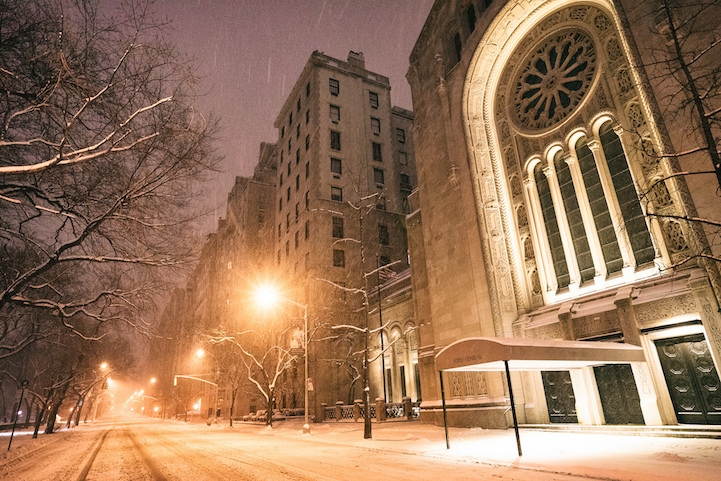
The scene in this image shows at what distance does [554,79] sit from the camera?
62.0 ft

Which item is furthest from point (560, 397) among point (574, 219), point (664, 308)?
point (574, 219)

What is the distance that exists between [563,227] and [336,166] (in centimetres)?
2969

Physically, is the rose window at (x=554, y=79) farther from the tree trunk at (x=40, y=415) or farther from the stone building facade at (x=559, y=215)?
the tree trunk at (x=40, y=415)

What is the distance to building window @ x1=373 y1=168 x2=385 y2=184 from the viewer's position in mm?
44719

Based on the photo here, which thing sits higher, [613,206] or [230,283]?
[230,283]

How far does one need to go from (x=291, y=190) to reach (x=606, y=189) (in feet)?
126

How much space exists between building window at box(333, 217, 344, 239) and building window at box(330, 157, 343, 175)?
5.55 meters

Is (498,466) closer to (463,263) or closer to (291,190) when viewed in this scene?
(463,263)

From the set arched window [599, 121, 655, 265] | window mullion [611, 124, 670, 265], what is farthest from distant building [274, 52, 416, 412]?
window mullion [611, 124, 670, 265]

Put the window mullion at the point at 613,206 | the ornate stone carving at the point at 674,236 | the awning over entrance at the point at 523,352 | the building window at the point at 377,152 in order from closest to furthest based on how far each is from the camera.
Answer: the awning over entrance at the point at 523,352
the ornate stone carving at the point at 674,236
the window mullion at the point at 613,206
the building window at the point at 377,152

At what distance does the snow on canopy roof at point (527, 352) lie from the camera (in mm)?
10328

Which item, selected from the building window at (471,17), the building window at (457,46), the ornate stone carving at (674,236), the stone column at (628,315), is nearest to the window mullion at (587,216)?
the stone column at (628,315)

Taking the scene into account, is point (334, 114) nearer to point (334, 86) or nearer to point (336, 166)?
point (334, 86)

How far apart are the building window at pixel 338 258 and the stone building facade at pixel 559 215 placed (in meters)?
15.2
